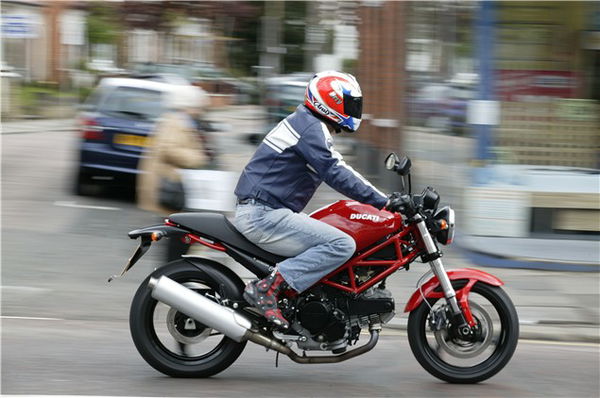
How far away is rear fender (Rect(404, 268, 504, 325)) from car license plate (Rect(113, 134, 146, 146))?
7.41 meters

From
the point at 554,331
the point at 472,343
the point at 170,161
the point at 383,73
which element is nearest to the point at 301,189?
the point at 472,343

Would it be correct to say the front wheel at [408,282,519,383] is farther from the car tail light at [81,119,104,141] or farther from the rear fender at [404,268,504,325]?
the car tail light at [81,119,104,141]

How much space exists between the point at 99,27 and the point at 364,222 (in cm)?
2843

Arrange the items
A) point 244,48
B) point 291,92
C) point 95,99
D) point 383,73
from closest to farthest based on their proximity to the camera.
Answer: point 95,99
point 383,73
point 291,92
point 244,48

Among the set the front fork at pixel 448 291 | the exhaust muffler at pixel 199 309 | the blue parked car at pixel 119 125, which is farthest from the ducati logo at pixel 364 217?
the blue parked car at pixel 119 125

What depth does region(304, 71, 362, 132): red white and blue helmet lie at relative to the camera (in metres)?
5.25

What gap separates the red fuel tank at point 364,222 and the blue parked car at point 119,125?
23.7ft

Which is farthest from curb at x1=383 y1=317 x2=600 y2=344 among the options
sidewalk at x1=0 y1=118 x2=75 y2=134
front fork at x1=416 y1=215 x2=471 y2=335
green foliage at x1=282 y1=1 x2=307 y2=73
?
sidewalk at x1=0 y1=118 x2=75 y2=134

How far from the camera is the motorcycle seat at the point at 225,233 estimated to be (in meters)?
5.36

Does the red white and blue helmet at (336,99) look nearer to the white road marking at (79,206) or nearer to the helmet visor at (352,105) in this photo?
the helmet visor at (352,105)

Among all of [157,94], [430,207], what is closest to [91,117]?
[157,94]

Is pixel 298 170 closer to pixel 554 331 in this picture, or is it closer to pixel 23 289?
pixel 554 331

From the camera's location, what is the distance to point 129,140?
12289mm

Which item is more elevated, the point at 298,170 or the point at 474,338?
the point at 298,170
